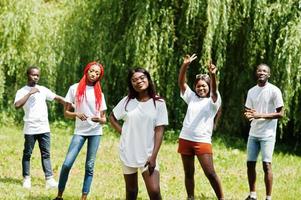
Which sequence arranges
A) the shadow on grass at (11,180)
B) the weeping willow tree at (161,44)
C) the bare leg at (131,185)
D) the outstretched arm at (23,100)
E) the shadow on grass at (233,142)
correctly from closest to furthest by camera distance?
the bare leg at (131,185) → the outstretched arm at (23,100) → the shadow on grass at (11,180) → the weeping willow tree at (161,44) → the shadow on grass at (233,142)

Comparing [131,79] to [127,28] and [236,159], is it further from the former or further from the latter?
[127,28]

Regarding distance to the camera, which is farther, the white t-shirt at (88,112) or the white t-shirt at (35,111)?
the white t-shirt at (35,111)

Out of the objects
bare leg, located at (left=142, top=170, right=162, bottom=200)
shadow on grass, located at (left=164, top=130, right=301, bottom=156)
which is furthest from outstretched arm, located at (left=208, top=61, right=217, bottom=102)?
shadow on grass, located at (left=164, top=130, right=301, bottom=156)

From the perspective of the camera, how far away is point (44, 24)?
14953mm

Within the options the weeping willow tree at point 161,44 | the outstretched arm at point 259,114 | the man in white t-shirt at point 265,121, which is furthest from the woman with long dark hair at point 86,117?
the weeping willow tree at point 161,44

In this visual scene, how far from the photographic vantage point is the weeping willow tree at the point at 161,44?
1223 centimetres

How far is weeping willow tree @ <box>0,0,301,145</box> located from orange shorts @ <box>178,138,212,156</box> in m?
5.62

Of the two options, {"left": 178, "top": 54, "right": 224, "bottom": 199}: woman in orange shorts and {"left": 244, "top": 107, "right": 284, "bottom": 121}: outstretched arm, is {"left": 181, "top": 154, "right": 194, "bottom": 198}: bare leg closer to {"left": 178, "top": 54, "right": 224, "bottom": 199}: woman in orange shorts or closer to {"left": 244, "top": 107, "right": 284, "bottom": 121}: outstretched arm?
{"left": 178, "top": 54, "right": 224, "bottom": 199}: woman in orange shorts

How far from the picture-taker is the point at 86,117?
6781 mm

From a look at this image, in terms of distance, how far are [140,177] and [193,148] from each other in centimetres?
247

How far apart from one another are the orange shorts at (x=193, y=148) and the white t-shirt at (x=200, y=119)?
0.05m

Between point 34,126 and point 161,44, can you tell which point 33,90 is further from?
point 161,44

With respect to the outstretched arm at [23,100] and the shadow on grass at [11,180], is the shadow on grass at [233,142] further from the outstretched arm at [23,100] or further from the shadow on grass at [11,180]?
the outstretched arm at [23,100]

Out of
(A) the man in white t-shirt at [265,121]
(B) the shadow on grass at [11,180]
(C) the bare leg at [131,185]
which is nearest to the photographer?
(C) the bare leg at [131,185]
